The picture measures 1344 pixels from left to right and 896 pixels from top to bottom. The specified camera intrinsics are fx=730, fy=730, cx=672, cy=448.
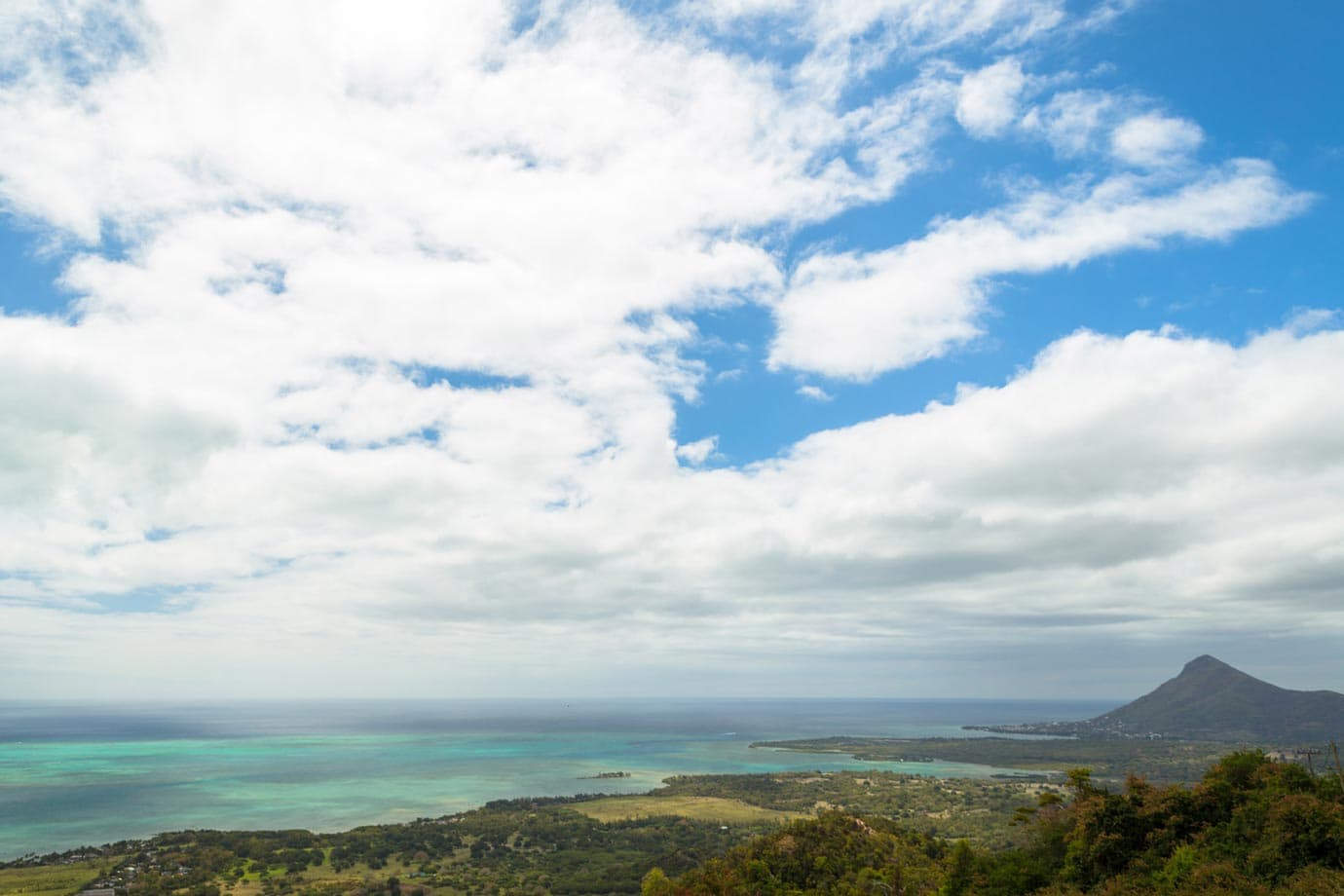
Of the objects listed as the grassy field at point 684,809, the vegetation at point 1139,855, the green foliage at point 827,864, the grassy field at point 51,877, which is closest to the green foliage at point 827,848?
the vegetation at point 1139,855

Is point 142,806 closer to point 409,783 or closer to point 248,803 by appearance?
point 248,803

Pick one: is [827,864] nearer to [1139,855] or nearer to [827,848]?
[827,848]

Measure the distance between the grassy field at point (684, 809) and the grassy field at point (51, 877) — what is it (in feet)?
201

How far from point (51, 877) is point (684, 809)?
8059cm

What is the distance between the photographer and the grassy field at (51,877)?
69.4 meters

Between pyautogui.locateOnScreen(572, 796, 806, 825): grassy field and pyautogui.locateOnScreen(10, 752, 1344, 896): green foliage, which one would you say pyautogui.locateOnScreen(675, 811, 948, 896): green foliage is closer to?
pyautogui.locateOnScreen(10, 752, 1344, 896): green foliage

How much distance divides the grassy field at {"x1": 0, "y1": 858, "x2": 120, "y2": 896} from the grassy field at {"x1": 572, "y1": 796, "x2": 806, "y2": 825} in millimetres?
61291

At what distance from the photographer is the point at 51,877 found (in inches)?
2926

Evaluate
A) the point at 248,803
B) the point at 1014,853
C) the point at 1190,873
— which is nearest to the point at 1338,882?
the point at 1190,873

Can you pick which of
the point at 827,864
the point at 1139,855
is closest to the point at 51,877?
the point at 827,864

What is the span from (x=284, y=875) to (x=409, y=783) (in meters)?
86.2

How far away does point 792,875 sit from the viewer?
57812 mm

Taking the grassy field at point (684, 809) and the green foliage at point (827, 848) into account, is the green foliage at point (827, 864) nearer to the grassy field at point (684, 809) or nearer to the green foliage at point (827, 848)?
the green foliage at point (827, 848)

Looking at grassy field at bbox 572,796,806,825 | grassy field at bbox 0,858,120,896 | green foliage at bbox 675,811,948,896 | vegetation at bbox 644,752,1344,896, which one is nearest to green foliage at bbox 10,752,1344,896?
vegetation at bbox 644,752,1344,896
